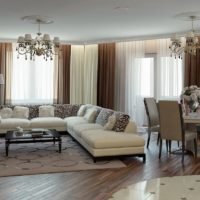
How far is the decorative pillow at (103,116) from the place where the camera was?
21.0 feet

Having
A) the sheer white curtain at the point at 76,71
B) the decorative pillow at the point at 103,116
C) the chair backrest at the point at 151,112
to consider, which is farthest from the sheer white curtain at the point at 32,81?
the chair backrest at the point at 151,112

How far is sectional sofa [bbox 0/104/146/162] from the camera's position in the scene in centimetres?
512

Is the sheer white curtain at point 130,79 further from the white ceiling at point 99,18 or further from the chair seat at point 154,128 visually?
the chair seat at point 154,128

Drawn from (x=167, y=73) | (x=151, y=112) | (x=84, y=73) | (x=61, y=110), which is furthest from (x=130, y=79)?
(x=151, y=112)

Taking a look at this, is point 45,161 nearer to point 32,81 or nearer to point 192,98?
point 192,98

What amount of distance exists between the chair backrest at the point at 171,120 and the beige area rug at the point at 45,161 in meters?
1.01

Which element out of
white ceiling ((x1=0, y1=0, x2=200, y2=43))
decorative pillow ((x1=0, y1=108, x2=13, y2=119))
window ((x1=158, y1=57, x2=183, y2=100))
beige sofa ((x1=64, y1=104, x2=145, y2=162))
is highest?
white ceiling ((x1=0, y1=0, x2=200, y2=43))

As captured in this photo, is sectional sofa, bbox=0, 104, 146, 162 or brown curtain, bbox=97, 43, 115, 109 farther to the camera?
brown curtain, bbox=97, 43, 115, 109

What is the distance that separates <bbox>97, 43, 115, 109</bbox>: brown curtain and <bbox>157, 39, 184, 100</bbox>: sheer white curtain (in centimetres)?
135

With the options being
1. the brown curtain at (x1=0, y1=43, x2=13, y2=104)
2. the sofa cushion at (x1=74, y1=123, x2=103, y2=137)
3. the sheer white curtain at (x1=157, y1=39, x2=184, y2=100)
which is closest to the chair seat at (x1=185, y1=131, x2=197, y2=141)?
the sofa cushion at (x1=74, y1=123, x2=103, y2=137)

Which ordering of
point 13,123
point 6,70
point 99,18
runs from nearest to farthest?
point 99,18 < point 13,123 < point 6,70

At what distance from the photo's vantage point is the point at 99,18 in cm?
608

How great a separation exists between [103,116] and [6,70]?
12.1 ft

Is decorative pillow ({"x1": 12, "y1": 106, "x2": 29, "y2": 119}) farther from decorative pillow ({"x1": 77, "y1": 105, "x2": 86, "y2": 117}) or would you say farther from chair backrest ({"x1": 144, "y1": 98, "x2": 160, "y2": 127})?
chair backrest ({"x1": 144, "y1": 98, "x2": 160, "y2": 127})
